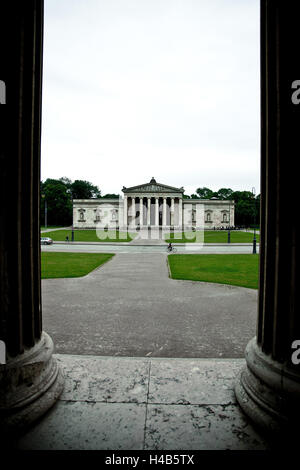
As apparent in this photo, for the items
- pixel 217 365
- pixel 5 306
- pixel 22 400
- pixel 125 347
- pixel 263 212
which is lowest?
pixel 125 347

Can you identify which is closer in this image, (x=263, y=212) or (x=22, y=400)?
(x=22, y=400)

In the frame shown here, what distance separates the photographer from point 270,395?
2889 millimetres

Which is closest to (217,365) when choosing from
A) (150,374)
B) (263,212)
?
(150,374)

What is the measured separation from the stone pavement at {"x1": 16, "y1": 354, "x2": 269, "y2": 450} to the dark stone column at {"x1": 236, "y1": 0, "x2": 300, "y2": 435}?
0.35 m

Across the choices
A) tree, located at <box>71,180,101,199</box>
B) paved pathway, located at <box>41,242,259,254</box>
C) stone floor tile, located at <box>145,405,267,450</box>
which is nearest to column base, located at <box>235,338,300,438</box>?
stone floor tile, located at <box>145,405,267,450</box>

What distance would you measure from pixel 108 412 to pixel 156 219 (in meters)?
86.7

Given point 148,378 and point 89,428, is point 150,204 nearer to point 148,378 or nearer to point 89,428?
point 148,378

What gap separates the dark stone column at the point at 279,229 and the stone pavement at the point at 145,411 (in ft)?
1.14

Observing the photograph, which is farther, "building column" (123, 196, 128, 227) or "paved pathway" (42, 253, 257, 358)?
"building column" (123, 196, 128, 227)

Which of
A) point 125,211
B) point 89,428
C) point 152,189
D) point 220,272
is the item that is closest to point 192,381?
point 89,428

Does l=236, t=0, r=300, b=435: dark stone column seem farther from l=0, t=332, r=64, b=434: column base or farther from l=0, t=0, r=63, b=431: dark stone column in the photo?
l=0, t=0, r=63, b=431: dark stone column

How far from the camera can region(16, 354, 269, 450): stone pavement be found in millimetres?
2727

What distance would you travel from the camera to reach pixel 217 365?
4363mm
